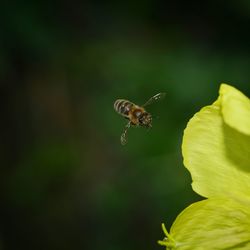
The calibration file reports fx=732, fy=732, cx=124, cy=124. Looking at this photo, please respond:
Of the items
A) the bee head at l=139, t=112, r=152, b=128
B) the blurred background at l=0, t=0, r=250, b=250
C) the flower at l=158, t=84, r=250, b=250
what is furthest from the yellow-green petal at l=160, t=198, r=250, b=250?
the blurred background at l=0, t=0, r=250, b=250

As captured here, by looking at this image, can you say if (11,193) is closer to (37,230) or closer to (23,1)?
(37,230)

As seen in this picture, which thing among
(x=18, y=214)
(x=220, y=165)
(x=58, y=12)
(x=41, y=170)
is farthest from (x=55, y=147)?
(x=220, y=165)

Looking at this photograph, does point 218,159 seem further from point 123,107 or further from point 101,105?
point 101,105

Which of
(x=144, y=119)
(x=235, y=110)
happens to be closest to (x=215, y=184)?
(x=235, y=110)

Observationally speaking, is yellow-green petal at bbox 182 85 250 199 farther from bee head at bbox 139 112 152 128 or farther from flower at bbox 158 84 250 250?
bee head at bbox 139 112 152 128

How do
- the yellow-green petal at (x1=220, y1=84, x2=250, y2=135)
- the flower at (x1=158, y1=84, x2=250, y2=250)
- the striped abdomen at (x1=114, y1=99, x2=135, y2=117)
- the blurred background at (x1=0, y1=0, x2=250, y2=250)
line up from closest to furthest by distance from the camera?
the yellow-green petal at (x1=220, y1=84, x2=250, y2=135)
the flower at (x1=158, y1=84, x2=250, y2=250)
the striped abdomen at (x1=114, y1=99, x2=135, y2=117)
the blurred background at (x1=0, y1=0, x2=250, y2=250)

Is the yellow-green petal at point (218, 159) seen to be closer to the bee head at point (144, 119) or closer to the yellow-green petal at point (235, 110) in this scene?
the yellow-green petal at point (235, 110)
